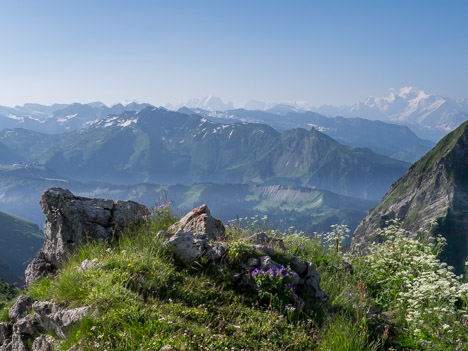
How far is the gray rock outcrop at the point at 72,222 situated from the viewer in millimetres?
11250

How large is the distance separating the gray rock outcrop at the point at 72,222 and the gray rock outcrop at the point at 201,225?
1.40 meters

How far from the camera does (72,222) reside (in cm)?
1152

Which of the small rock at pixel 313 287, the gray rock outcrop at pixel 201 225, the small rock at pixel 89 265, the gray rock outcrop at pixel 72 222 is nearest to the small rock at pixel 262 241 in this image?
the gray rock outcrop at pixel 201 225

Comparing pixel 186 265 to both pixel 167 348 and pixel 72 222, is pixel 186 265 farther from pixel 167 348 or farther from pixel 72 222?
pixel 72 222

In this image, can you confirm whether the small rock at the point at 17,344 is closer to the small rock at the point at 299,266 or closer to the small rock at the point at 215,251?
the small rock at the point at 215,251

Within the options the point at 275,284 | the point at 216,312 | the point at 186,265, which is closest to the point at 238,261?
the point at 275,284

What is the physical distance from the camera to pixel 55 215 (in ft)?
38.1

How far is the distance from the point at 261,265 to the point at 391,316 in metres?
3.43

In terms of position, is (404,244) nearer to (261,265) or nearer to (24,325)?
(261,265)

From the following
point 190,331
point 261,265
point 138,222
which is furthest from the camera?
point 138,222

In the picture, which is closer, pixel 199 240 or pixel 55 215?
pixel 199 240

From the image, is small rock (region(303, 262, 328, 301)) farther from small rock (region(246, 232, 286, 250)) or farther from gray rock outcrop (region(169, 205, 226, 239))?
gray rock outcrop (region(169, 205, 226, 239))

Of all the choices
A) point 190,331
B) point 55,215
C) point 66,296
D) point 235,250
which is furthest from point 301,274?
point 55,215

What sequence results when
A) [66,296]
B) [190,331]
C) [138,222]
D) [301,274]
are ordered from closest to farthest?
[190,331], [66,296], [301,274], [138,222]
